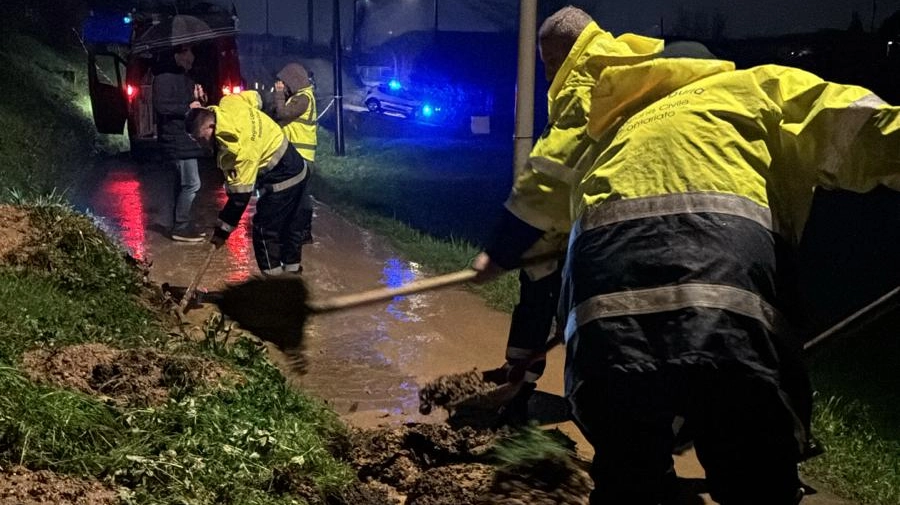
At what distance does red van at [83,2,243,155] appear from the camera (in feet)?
42.5

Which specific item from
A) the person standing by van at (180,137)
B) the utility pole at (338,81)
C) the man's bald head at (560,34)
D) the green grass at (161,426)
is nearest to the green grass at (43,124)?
the person standing by van at (180,137)

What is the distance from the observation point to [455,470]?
3625 millimetres

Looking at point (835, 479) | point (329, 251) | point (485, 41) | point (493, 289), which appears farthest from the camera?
point (485, 41)

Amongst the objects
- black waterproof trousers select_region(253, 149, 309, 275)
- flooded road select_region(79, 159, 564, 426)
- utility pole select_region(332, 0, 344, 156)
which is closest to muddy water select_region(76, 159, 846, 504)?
flooded road select_region(79, 159, 564, 426)

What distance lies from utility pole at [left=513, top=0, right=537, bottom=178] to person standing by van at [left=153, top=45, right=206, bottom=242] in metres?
3.89

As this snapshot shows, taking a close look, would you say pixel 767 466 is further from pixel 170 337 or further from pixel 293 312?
pixel 293 312

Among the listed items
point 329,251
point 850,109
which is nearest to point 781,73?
point 850,109

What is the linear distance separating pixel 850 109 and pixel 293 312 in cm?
485

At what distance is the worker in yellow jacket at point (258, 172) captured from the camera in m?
6.30

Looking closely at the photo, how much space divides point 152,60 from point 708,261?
12.2 meters

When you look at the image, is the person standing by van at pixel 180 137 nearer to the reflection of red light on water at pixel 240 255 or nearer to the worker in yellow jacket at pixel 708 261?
the reflection of red light on water at pixel 240 255

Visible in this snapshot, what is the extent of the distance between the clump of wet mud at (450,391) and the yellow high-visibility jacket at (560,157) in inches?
58.7

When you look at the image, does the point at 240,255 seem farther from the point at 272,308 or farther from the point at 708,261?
the point at 708,261

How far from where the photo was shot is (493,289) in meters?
7.20
